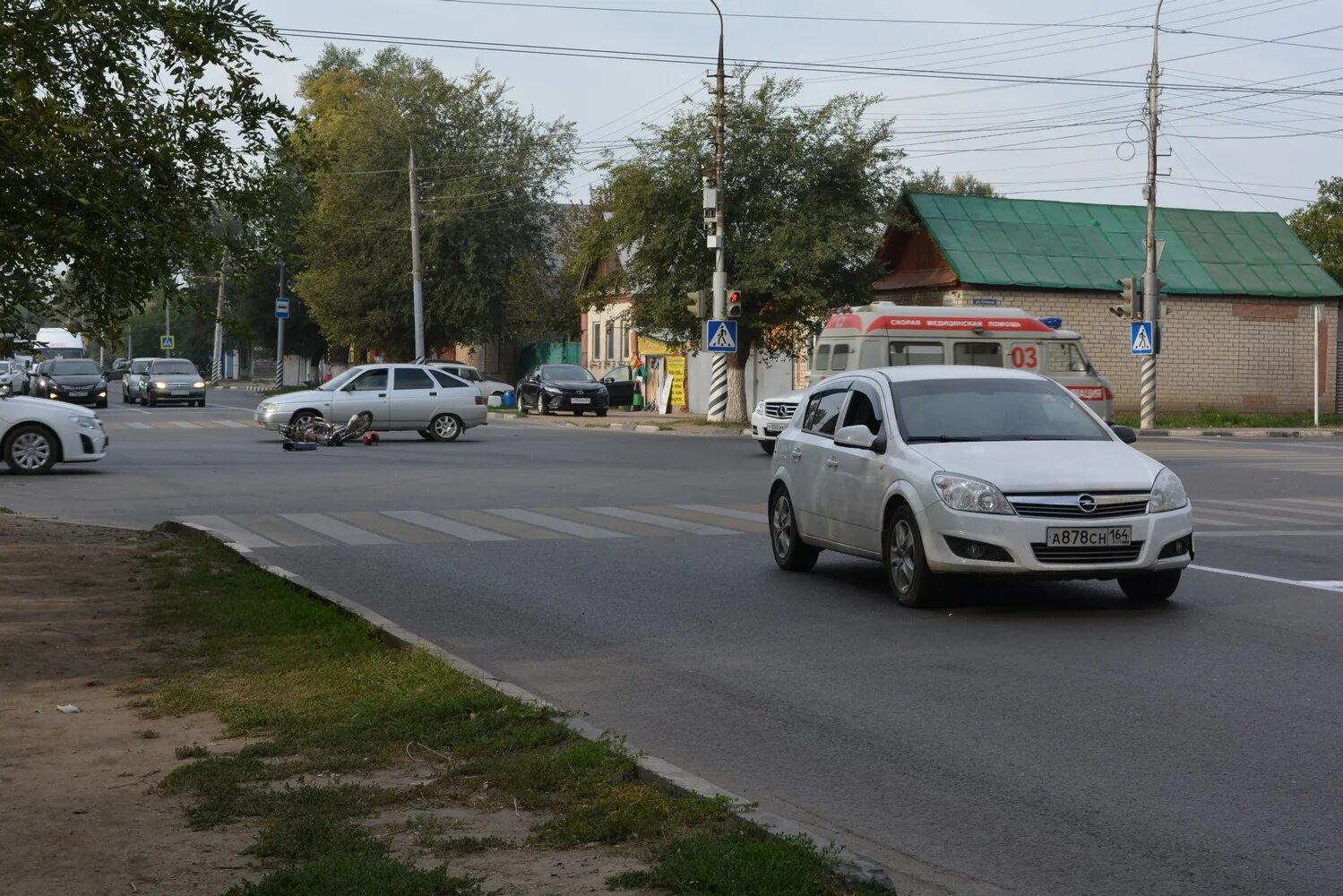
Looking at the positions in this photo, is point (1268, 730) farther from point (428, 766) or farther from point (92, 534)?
point (92, 534)

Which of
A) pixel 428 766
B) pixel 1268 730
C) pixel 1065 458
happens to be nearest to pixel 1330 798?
pixel 1268 730

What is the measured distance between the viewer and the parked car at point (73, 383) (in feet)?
180

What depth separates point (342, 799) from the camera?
19.4 feet

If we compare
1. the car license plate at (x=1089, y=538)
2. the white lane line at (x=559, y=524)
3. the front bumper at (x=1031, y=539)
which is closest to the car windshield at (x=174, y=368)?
the white lane line at (x=559, y=524)

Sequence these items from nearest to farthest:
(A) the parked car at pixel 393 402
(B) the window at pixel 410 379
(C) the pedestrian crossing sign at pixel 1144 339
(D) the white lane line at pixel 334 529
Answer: (D) the white lane line at pixel 334 529 → (A) the parked car at pixel 393 402 → (B) the window at pixel 410 379 → (C) the pedestrian crossing sign at pixel 1144 339

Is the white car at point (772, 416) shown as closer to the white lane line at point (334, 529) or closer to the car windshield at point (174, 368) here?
the white lane line at point (334, 529)

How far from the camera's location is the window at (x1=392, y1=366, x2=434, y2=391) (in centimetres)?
3534

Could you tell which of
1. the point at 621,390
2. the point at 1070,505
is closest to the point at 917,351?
the point at 1070,505

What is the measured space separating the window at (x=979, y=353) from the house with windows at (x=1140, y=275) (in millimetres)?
18870

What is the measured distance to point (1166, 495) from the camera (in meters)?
11.0

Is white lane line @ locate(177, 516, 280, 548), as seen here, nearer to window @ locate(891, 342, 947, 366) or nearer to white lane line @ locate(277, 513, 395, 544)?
white lane line @ locate(277, 513, 395, 544)

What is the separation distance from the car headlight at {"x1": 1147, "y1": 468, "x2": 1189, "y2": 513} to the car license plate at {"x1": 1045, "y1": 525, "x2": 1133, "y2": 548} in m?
0.26

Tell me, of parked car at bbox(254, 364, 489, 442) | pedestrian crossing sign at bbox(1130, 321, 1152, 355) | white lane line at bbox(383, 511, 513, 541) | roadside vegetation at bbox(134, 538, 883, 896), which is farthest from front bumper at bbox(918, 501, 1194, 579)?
pedestrian crossing sign at bbox(1130, 321, 1152, 355)

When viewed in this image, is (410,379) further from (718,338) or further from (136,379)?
(136,379)
